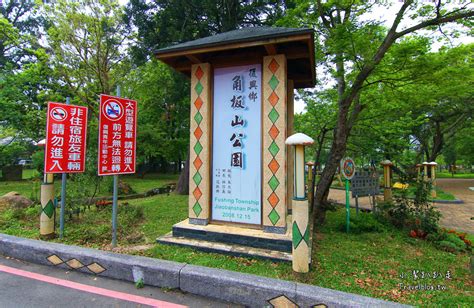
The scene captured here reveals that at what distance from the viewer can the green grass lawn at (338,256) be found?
298cm

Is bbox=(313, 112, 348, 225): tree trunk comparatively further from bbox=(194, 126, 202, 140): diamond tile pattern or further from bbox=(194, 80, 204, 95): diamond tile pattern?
bbox=(194, 80, 204, 95): diamond tile pattern

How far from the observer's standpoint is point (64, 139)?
429cm

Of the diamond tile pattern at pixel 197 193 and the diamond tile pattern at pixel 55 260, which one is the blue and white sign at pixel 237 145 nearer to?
the diamond tile pattern at pixel 197 193

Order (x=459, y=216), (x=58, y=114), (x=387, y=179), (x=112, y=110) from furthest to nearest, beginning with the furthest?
1. (x=459, y=216)
2. (x=387, y=179)
3. (x=58, y=114)
4. (x=112, y=110)

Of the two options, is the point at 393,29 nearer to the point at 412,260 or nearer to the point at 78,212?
the point at 412,260

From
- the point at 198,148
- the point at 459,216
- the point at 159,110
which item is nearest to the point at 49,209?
the point at 198,148

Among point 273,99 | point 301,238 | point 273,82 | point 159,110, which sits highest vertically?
point 159,110

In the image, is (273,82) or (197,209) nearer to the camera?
(273,82)

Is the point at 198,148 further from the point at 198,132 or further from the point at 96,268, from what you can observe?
the point at 96,268

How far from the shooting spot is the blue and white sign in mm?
4262

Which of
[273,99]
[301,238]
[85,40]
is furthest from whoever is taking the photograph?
[85,40]

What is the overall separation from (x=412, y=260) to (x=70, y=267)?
17.2 ft

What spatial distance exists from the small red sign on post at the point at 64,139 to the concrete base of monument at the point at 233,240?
83.9 inches

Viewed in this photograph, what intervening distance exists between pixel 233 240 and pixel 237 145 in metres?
1.63
